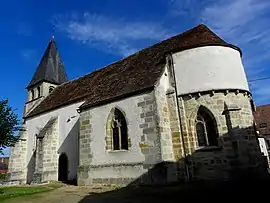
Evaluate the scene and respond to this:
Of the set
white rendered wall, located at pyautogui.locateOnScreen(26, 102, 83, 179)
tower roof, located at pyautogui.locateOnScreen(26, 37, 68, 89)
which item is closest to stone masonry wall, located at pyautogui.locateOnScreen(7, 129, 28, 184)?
white rendered wall, located at pyautogui.locateOnScreen(26, 102, 83, 179)

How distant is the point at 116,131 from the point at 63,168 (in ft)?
21.5

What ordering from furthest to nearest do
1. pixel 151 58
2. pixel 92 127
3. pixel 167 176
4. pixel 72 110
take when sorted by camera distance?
1. pixel 72 110
2. pixel 151 58
3. pixel 92 127
4. pixel 167 176

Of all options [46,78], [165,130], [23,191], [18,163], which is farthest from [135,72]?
[46,78]

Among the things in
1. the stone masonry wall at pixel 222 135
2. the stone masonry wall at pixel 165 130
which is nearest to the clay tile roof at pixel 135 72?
the stone masonry wall at pixel 165 130

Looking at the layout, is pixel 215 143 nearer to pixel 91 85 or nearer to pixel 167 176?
pixel 167 176

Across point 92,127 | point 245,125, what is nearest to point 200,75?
point 245,125

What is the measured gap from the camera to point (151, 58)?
15.0m

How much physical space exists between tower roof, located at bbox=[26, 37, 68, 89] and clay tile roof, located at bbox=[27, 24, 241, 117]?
24.3ft

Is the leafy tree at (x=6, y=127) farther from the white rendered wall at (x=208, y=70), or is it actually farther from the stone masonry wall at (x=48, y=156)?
the white rendered wall at (x=208, y=70)

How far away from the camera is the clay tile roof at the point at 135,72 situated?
12.7 metres

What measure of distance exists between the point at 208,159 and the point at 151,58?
7.17 metres

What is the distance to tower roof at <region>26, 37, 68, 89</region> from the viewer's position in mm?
25766

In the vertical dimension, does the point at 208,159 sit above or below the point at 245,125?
below

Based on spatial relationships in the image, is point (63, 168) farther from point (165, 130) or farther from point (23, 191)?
Result: point (165, 130)
